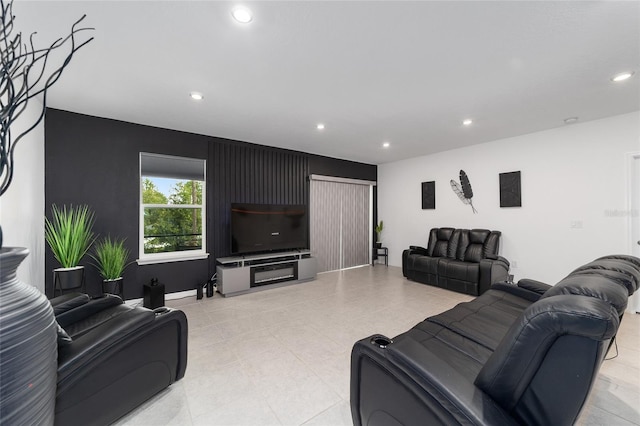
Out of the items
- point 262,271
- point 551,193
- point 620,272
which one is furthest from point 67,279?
point 551,193

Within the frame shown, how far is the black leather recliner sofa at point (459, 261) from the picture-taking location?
404cm

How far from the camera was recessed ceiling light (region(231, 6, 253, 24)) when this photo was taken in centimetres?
166

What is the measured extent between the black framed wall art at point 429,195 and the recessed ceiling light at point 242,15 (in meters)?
4.93

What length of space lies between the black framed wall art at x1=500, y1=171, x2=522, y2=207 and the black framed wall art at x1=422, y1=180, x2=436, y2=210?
1266 mm

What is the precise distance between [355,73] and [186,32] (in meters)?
1.41

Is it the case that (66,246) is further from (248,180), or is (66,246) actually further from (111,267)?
(248,180)

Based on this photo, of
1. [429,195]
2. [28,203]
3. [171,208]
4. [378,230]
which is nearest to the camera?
[28,203]

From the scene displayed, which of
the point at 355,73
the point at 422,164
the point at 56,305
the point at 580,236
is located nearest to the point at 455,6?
the point at 355,73

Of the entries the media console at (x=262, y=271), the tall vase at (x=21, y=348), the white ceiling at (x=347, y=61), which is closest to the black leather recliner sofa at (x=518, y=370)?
the tall vase at (x=21, y=348)

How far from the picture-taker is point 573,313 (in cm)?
85

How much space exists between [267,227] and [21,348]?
3.92 metres

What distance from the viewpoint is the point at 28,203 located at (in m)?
2.66

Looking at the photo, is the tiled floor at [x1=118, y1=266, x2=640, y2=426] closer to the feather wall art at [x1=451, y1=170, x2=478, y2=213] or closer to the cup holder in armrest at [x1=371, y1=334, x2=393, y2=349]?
the cup holder in armrest at [x1=371, y1=334, x2=393, y2=349]

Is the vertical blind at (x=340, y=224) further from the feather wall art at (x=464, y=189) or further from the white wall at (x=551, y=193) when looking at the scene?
the feather wall art at (x=464, y=189)
